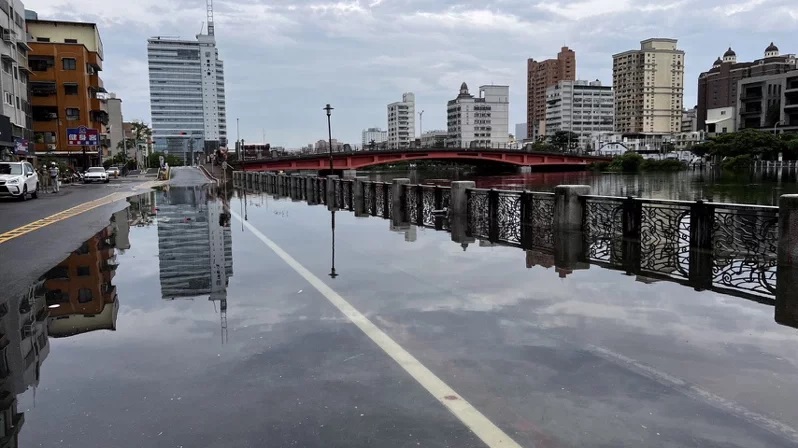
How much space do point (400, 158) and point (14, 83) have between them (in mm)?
41931

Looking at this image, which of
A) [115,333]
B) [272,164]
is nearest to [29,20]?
[272,164]

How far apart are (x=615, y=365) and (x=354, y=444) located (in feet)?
8.24

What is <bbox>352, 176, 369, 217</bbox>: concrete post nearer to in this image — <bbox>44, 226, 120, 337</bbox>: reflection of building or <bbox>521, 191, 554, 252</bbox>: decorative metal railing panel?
<bbox>521, 191, 554, 252</bbox>: decorative metal railing panel

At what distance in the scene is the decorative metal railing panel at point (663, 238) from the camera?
33.2 feet

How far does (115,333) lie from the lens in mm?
6309

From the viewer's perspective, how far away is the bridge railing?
30.7 feet

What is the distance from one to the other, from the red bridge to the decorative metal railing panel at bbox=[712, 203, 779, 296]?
62.0 metres

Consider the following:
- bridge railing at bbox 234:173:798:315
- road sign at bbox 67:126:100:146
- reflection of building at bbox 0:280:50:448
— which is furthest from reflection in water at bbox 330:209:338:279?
road sign at bbox 67:126:100:146

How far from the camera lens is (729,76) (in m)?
161

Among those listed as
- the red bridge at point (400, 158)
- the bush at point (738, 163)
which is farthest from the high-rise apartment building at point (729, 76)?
the red bridge at point (400, 158)

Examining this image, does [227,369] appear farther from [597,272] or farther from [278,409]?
[597,272]

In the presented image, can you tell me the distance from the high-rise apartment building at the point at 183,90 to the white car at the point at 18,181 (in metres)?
157

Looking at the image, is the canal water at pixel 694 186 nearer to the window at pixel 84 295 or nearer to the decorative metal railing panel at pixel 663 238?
the decorative metal railing panel at pixel 663 238

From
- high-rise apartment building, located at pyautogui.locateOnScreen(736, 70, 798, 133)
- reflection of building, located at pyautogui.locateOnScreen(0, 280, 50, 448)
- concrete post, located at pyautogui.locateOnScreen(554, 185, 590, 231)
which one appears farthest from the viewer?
high-rise apartment building, located at pyautogui.locateOnScreen(736, 70, 798, 133)
